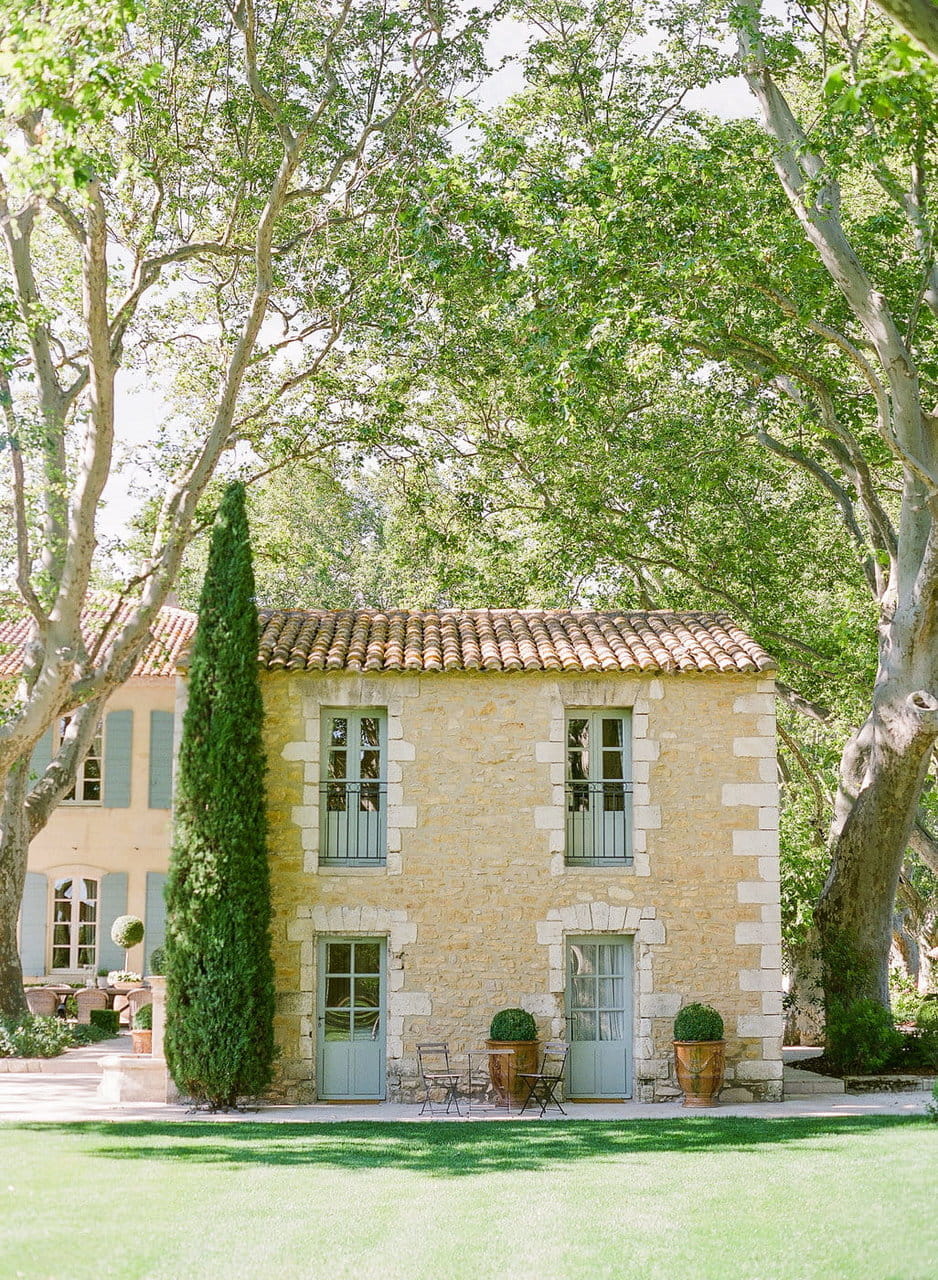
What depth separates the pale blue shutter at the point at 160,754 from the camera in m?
23.8

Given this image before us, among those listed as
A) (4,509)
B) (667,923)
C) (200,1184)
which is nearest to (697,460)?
(667,923)

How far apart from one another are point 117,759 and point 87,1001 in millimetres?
4587

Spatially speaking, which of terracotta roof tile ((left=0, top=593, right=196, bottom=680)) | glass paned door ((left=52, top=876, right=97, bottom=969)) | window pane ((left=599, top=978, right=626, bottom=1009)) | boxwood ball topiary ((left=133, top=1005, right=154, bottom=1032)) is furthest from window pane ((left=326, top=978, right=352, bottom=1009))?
glass paned door ((left=52, top=876, right=97, bottom=969))

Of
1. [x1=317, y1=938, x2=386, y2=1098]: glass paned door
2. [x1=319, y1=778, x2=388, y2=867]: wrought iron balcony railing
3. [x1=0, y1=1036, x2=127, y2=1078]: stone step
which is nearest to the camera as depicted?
[x1=317, y1=938, x2=386, y2=1098]: glass paned door

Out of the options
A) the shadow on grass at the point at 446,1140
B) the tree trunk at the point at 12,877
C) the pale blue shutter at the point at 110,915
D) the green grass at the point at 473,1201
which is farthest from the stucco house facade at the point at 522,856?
the pale blue shutter at the point at 110,915

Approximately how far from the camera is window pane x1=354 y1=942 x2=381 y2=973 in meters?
14.7

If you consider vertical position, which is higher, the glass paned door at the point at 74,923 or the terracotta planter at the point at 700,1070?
the glass paned door at the point at 74,923

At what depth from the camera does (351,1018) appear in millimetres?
14664

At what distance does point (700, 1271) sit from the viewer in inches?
299

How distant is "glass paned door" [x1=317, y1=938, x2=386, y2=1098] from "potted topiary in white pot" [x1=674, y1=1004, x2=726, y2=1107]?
303 centimetres

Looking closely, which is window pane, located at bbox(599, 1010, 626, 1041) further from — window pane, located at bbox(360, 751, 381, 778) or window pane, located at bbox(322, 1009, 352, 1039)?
window pane, located at bbox(360, 751, 381, 778)

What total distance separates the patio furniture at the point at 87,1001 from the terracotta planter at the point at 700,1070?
9911 millimetres

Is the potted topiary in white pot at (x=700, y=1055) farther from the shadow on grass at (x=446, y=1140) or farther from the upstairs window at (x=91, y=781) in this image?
the upstairs window at (x=91, y=781)

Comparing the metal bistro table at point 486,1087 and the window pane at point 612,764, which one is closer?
the metal bistro table at point 486,1087
